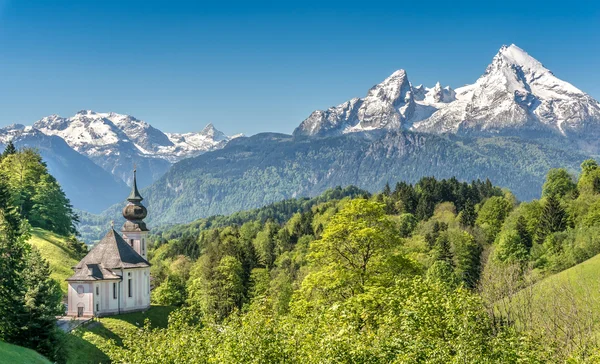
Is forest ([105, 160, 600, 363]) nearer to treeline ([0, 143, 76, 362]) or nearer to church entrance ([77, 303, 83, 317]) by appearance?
treeline ([0, 143, 76, 362])

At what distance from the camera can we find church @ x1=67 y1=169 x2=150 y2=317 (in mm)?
76438

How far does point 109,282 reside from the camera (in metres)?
79.1

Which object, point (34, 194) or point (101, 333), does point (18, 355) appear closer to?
point (101, 333)

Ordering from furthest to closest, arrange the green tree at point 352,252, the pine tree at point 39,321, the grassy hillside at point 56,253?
the grassy hillside at point 56,253 < the pine tree at point 39,321 < the green tree at point 352,252

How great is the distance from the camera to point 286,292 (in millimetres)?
88188

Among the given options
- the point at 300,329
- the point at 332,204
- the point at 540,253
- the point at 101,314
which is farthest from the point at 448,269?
the point at 332,204

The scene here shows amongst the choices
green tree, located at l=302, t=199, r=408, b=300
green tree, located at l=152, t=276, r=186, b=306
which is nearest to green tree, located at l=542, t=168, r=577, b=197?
green tree, located at l=152, t=276, r=186, b=306

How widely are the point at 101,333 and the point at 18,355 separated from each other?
88.8ft

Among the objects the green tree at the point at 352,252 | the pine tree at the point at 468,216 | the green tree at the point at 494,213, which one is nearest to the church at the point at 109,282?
the green tree at the point at 352,252

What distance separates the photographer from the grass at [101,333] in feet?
186

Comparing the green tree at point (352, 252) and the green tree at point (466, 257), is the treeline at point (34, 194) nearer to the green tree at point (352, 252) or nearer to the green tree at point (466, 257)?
the green tree at point (466, 257)

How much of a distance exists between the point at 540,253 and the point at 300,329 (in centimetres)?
7668

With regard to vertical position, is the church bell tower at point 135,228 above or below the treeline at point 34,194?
below

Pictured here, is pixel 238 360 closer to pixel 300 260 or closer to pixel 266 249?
pixel 300 260
